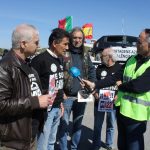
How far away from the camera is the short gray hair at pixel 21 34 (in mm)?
2965

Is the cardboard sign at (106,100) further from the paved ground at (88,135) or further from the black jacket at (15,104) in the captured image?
the black jacket at (15,104)

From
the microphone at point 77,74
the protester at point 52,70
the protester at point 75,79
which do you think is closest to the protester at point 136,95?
the microphone at point 77,74

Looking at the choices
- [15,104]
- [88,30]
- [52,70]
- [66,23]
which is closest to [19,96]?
[15,104]

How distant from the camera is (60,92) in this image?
4305 millimetres

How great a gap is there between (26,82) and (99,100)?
2721 millimetres

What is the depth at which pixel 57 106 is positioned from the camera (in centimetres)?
432

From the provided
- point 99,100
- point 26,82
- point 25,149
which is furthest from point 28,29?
point 99,100

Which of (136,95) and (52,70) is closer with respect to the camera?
(136,95)

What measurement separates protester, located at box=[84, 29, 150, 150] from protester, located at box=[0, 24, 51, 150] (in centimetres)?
131

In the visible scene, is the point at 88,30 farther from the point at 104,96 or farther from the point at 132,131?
the point at 132,131

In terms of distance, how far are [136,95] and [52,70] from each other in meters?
1.13

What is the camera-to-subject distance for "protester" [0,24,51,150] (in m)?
2.73

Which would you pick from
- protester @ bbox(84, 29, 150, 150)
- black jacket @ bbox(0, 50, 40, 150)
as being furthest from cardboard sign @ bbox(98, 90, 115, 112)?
black jacket @ bbox(0, 50, 40, 150)

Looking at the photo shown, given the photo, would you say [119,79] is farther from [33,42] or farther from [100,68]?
[33,42]
